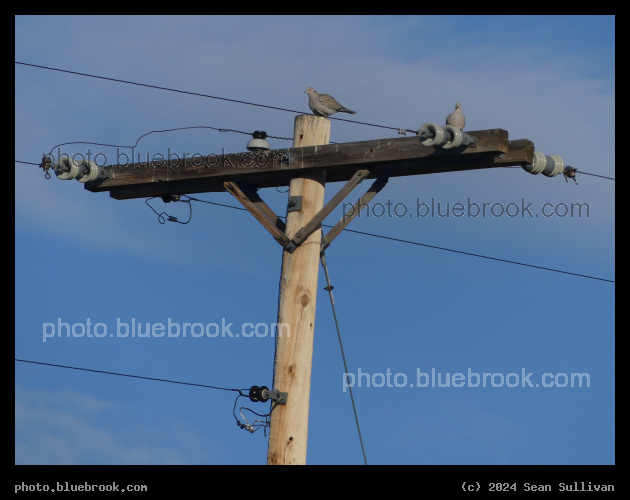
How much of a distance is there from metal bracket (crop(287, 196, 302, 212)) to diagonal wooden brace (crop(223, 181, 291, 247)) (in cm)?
21

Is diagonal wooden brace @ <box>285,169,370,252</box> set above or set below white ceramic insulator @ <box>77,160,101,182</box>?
below

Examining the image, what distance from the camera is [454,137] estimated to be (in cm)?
848

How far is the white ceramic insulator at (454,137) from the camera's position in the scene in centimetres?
848

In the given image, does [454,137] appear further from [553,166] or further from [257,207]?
[257,207]

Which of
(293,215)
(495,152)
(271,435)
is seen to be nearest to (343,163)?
(293,215)

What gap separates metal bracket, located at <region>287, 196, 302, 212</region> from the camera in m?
Answer: 9.29

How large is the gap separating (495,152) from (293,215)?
176 centimetres

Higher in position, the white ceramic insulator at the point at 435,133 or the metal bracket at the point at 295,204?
the white ceramic insulator at the point at 435,133

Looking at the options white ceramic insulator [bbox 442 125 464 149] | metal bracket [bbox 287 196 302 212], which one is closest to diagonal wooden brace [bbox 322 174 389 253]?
metal bracket [bbox 287 196 302 212]

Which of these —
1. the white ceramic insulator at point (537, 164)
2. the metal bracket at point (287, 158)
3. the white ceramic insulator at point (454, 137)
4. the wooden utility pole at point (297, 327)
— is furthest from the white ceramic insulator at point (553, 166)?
the metal bracket at point (287, 158)

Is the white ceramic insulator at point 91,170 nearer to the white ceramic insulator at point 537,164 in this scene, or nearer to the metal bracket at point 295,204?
the metal bracket at point 295,204

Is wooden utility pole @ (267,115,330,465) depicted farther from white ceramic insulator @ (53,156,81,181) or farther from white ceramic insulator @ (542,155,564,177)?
white ceramic insulator @ (53,156,81,181)

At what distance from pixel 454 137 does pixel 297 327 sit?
1.92 m

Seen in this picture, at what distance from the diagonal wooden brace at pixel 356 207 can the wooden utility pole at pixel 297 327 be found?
113 millimetres
